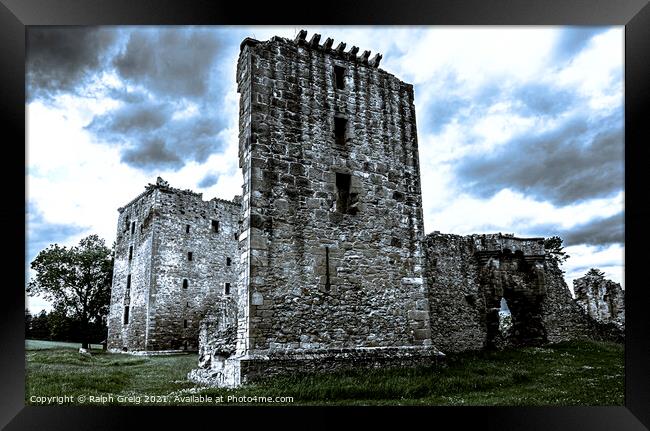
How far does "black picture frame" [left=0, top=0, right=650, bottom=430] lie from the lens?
7.17 meters

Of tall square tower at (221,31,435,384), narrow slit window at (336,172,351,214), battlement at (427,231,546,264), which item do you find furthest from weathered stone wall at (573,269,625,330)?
narrow slit window at (336,172,351,214)

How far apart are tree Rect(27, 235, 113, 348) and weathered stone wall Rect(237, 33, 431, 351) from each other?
23.2 meters

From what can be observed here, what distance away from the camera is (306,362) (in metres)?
9.44

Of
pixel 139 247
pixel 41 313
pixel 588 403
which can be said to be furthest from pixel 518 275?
pixel 41 313

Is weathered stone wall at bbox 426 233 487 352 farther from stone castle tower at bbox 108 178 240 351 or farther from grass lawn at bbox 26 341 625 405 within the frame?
stone castle tower at bbox 108 178 240 351

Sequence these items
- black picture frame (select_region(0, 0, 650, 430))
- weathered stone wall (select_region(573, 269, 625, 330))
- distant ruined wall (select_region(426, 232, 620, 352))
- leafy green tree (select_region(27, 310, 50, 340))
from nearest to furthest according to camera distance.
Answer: black picture frame (select_region(0, 0, 650, 430)) → distant ruined wall (select_region(426, 232, 620, 352)) → weathered stone wall (select_region(573, 269, 625, 330)) → leafy green tree (select_region(27, 310, 50, 340))

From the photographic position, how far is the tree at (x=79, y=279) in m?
28.3

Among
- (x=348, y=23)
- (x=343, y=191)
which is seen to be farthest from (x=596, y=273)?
(x=348, y=23)

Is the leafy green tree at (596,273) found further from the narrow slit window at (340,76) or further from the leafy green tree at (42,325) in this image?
the leafy green tree at (42,325)

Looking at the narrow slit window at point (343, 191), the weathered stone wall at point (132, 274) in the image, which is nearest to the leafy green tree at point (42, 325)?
the weathered stone wall at point (132, 274)

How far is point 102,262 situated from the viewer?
32.2 m

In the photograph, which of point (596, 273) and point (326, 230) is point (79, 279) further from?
point (596, 273)
